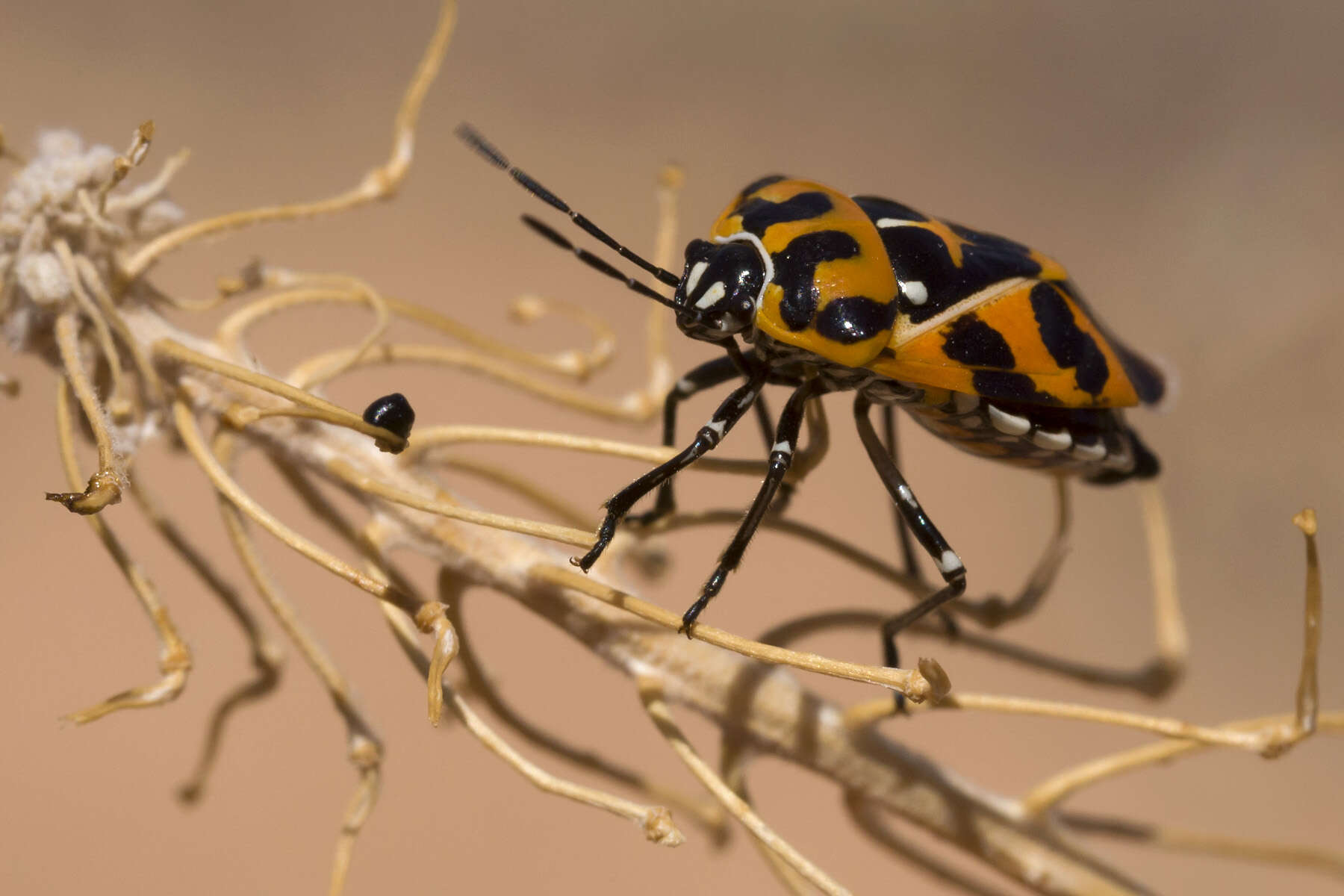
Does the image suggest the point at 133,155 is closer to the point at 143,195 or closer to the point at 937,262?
the point at 143,195

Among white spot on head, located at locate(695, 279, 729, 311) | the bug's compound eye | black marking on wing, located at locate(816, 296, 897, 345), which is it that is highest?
white spot on head, located at locate(695, 279, 729, 311)

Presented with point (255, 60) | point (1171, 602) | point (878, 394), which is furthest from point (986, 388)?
point (255, 60)

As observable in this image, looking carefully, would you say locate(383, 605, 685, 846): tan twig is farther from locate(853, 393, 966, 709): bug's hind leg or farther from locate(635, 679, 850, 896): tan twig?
locate(853, 393, 966, 709): bug's hind leg

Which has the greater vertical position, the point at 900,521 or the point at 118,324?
the point at 118,324

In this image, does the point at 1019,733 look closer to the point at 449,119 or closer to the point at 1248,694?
the point at 1248,694

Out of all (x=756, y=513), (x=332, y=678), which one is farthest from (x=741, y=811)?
(x=332, y=678)

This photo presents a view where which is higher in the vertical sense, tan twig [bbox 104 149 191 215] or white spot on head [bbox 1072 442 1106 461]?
tan twig [bbox 104 149 191 215]

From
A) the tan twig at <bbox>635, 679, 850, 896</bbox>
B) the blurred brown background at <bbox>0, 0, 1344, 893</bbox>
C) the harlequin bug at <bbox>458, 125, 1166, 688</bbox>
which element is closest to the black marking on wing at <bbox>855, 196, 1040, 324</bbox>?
the harlequin bug at <bbox>458, 125, 1166, 688</bbox>
